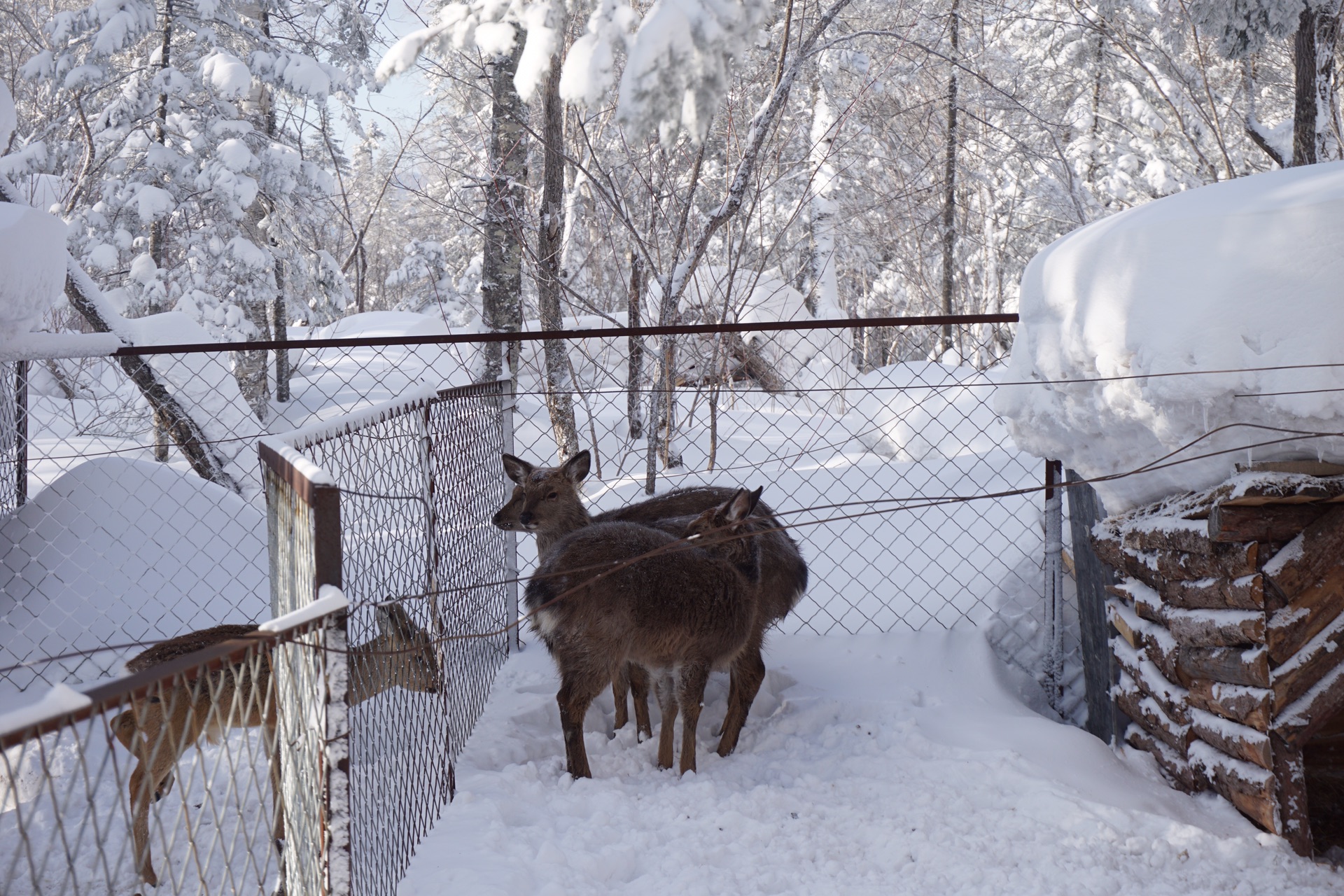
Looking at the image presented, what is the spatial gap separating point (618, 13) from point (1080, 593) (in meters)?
3.56

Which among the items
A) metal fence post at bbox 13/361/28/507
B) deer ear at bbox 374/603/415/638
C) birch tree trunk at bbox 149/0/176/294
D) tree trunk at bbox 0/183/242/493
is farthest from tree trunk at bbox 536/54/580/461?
birch tree trunk at bbox 149/0/176/294

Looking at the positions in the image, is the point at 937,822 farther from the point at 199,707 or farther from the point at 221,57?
the point at 221,57

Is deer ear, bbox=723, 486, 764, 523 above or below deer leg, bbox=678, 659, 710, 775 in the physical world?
above

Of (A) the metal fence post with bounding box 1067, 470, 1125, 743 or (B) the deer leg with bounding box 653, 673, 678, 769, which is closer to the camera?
(B) the deer leg with bounding box 653, 673, 678, 769

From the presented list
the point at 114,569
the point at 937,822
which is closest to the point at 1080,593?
the point at 937,822

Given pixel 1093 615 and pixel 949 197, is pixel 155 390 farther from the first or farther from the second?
pixel 949 197

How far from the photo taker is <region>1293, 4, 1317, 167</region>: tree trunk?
799 cm

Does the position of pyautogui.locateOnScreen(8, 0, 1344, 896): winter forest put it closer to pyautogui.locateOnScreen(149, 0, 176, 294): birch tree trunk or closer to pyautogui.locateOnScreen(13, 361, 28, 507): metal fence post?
pyautogui.locateOnScreen(13, 361, 28, 507): metal fence post

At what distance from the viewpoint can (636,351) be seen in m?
7.95

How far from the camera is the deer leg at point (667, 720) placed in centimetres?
419

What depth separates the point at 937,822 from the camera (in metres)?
3.54

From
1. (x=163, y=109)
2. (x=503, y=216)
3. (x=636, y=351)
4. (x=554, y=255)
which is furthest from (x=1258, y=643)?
(x=163, y=109)

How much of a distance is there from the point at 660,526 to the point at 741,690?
92 centimetres

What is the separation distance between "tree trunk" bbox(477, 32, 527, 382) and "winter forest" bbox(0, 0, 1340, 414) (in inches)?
1.3
